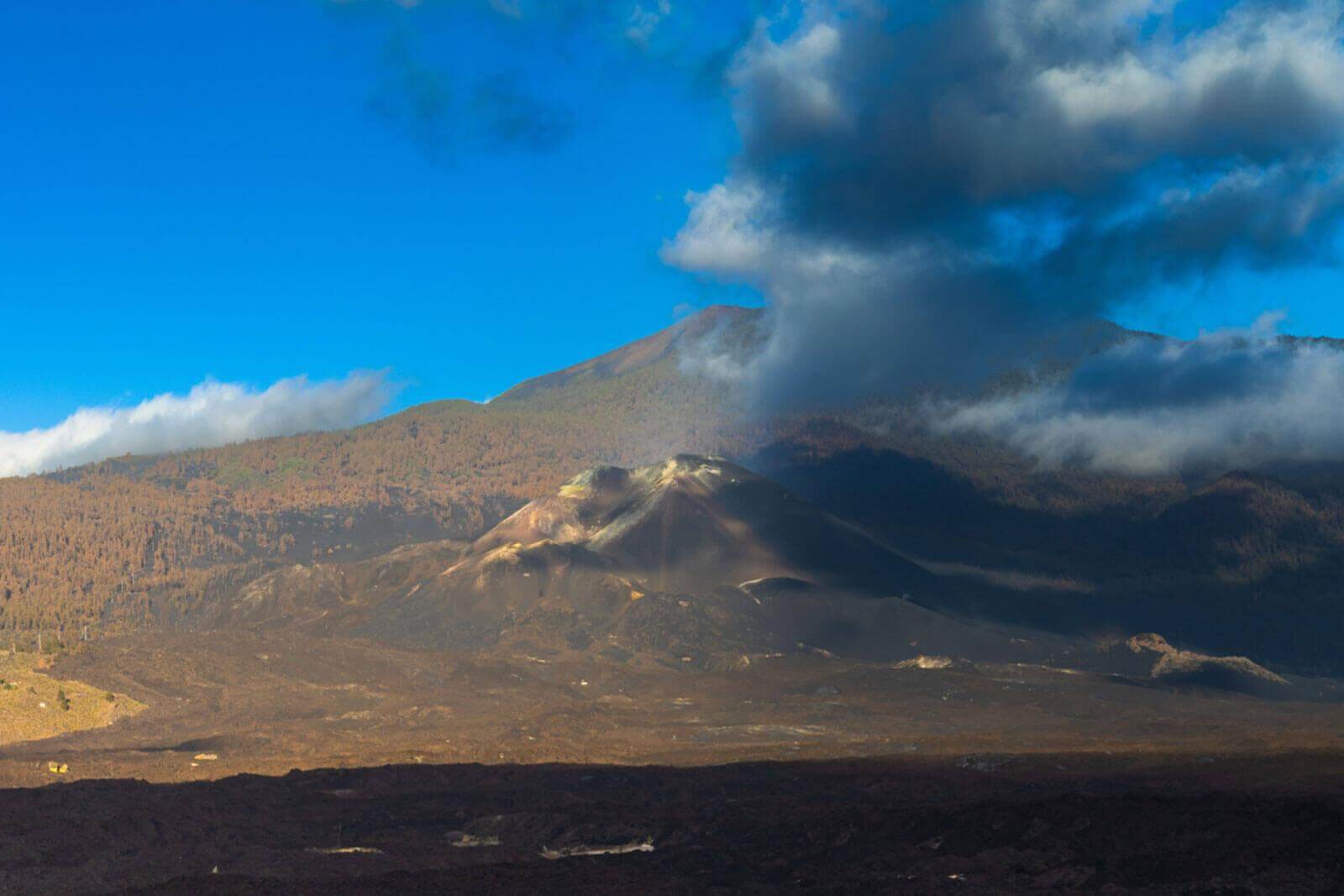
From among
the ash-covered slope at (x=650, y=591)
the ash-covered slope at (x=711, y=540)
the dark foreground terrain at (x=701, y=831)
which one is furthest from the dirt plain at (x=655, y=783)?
the ash-covered slope at (x=711, y=540)

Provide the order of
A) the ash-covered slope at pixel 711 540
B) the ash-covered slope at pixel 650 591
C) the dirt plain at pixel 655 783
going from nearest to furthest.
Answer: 1. the dirt plain at pixel 655 783
2. the ash-covered slope at pixel 650 591
3. the ash-covered slope at pixel 711 540

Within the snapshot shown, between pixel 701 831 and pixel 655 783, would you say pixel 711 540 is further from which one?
pixel 701 831

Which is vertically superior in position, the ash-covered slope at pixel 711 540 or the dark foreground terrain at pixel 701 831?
the ash-covered slope at pixel 711 540

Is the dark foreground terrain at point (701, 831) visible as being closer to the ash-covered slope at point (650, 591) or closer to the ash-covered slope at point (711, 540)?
the ash-covered slope at point (650, 591)

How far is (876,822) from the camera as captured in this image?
1833 inches

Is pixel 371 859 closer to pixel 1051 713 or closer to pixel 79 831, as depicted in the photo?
pixel 79 831

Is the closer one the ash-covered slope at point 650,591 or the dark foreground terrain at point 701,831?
the dark foreground terrain at point 701,831

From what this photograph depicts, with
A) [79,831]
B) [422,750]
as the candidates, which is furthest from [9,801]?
[422,750]

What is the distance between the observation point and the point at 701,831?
2025 inches

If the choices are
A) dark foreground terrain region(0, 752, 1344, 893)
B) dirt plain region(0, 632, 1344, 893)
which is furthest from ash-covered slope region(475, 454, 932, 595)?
dark foreground terrain region(0, 752, 1344, 893)

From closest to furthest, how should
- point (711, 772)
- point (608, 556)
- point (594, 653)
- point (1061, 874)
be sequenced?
point (1061, 874), point (711, 772), point (594, 653), point (608, 556)

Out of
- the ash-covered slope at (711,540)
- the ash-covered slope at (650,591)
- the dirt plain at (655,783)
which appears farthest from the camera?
the ash-covered slope at (711,540)

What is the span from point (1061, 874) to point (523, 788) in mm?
33741

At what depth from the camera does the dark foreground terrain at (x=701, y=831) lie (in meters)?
37.9
